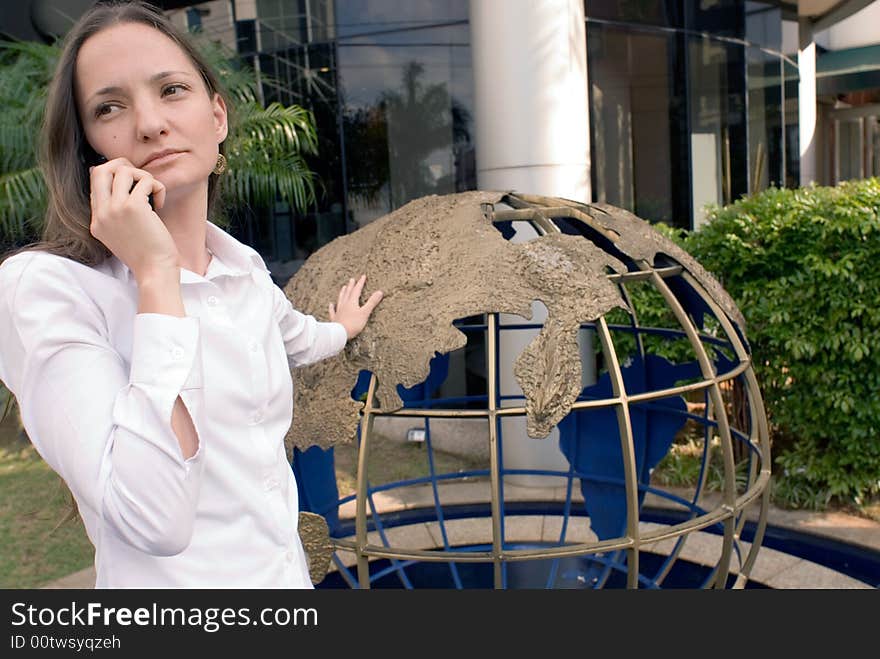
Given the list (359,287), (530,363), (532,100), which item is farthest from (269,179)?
(530,363)

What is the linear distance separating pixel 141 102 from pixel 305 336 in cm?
88

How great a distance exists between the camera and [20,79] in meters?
5.90

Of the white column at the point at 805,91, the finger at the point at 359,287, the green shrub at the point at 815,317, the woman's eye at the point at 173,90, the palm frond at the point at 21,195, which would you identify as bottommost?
the green shrub at the point at 815,317

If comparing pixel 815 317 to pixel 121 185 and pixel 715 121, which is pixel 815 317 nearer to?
pixel 121 185

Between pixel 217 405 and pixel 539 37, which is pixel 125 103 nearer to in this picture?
pixel 217 405

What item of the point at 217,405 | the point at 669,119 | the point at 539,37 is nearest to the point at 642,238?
the point at 217,405

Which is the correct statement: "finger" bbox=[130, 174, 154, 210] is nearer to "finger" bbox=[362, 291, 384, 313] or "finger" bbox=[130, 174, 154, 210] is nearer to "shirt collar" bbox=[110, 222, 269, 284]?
"shirt collar" bbox=[110, 222, 269, 284]

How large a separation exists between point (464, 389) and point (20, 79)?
14.8ft

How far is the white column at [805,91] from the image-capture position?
42.5 ft

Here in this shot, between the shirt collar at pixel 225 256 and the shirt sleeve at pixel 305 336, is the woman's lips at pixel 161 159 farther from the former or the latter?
the shirt sleeve at pixel 305 336

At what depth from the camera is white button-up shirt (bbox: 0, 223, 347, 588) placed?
43.5 inches

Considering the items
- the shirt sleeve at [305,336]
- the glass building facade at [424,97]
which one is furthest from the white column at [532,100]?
the shirt sleeve at [305,336]

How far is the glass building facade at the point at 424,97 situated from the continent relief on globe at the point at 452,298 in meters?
4.91

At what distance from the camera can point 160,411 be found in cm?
110
